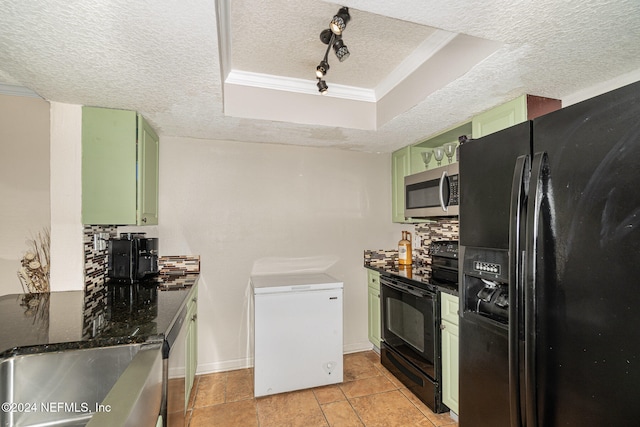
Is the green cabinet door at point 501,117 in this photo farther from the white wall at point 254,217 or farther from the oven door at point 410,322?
the white wall at point 254,217

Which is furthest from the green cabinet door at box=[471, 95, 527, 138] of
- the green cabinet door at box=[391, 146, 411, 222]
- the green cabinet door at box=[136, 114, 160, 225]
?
the green cabinet door at box=[136, 114, 160, 225]

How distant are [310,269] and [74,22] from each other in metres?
2.48

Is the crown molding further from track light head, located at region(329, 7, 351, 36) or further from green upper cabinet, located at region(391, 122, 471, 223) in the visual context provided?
green upper cabinet, located at region(391, 122, 471, 223)

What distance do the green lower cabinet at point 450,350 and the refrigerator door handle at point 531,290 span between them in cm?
98

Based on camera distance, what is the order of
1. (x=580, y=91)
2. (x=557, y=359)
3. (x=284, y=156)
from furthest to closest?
1. (x=284, y=156)
2. (x=580, y=91)
3. (x=557, y=359)

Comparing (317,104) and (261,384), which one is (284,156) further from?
(261,384)

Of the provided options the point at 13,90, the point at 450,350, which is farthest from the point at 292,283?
the point at 13,90

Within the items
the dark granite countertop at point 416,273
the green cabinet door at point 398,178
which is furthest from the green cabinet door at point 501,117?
the dark granite countertop at point 416,273

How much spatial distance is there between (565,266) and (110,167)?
250cm

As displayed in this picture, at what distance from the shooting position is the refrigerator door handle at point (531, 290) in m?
1.01

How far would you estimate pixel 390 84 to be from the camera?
2.24 metres

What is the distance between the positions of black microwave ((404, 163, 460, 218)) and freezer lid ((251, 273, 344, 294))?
37.5 inches

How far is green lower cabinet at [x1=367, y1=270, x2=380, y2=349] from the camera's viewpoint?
3.07m

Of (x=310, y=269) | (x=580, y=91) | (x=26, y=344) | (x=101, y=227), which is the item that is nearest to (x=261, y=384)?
(x=310, y=269)
